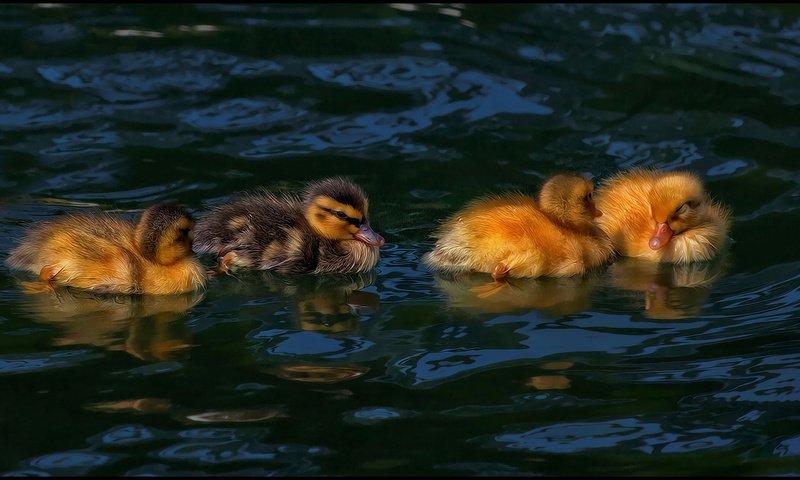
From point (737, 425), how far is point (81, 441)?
259 centimetres

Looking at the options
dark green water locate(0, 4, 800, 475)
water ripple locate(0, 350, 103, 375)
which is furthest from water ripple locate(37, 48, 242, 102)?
water ripple locate(0, 350, 103, 375)

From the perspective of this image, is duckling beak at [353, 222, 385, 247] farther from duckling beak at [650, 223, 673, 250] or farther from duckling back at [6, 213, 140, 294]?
duckling beak at [650, 223, 673, 250]

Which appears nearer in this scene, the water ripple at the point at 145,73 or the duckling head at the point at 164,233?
the duckling head at the point at 164,233

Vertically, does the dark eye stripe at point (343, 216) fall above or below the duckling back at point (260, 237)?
above

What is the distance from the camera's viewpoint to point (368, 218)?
8.00m

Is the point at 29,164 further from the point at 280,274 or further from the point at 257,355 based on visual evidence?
the point at 257,355

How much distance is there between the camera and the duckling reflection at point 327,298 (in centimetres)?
666

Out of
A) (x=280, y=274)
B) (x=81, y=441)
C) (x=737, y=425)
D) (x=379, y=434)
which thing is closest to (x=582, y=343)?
(x=737, y=425)

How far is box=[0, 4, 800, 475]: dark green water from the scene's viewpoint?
548 cm

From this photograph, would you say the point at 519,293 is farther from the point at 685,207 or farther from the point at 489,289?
the point at 685,207

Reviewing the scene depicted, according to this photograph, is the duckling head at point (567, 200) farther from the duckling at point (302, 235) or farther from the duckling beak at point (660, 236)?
the duckling at point (302, 235)

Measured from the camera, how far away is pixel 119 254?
6828 mm

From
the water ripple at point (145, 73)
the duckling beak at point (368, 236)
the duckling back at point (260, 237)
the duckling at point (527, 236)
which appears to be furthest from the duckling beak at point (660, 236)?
the water ripple at point (145, 73)

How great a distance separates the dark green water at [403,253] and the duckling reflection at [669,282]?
0.07 ft
